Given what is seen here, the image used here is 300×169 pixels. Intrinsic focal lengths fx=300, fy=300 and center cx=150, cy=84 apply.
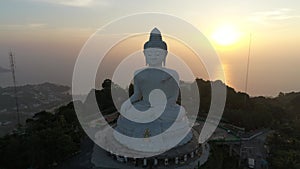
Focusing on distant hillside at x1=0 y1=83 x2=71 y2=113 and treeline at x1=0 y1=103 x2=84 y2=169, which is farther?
distant hillside at x1=0 y1=83 x2=71 y2=113

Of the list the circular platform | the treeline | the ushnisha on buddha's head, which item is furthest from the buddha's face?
the treeline

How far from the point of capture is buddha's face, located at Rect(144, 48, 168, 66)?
1734 cm

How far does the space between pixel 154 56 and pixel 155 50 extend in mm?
351

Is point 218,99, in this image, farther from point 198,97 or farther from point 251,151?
point 251,151

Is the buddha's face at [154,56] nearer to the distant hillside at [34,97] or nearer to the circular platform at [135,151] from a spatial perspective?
the circular platform at [135,151]

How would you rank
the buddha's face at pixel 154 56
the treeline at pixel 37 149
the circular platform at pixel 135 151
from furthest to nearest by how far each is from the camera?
the buddha's face at pixel 154 56
the circular platform at pixel 135 151
the treeline at pixel 37 149

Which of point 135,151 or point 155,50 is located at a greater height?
point 155,50

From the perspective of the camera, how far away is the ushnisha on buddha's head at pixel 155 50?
683 inches

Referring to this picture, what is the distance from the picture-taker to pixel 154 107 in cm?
1658

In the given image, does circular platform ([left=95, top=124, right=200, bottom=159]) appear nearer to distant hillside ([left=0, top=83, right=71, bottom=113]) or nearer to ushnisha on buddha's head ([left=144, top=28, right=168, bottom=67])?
ushnisha on buddha's head ([left=144, top=28, right=168, bottom=67])

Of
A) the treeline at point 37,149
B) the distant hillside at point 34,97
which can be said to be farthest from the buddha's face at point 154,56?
the distant hillside at point 34,97

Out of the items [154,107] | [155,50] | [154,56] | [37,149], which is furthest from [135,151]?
[155,50]

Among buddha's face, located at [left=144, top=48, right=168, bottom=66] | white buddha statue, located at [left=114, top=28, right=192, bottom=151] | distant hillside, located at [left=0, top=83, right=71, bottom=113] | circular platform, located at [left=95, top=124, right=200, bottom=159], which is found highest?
buddha's face, located at [left=144, top=48, right=168, bottom=66]

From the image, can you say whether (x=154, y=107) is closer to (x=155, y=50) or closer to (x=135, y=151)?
(x=135, y=151)
